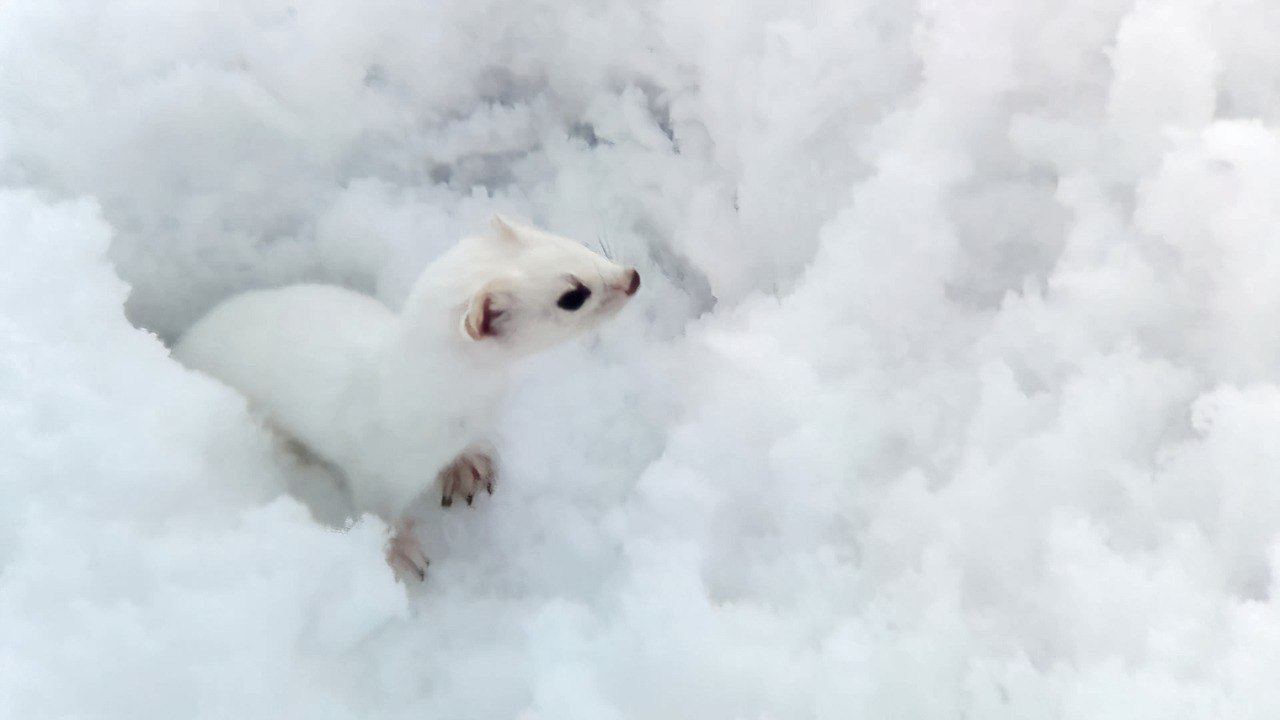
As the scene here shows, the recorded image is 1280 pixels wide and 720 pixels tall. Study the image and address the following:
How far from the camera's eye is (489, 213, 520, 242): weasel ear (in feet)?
3.17

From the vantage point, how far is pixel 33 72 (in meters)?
1.16

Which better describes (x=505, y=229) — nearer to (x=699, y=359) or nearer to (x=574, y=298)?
(x=574, y=298)

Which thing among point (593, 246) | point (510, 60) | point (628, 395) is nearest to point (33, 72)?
point (510, 60)

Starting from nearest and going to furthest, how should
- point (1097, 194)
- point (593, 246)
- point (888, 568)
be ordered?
1. point (888, 568)
2. point (1097, 194)
3. point (593, 246)

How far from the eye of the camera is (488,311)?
2.97 feet

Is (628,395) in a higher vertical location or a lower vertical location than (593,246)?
lower

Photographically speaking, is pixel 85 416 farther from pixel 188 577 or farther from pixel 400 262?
pixel 400 262

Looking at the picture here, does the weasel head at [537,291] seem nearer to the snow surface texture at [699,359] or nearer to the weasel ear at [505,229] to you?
the weasel ear at [505,229]

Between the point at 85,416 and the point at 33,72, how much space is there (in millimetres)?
578

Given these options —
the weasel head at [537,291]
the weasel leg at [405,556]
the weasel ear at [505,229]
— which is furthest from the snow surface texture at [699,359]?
the weasel ear at [505,229]

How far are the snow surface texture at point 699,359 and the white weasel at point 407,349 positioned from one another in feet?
0.24

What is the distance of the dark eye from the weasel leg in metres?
0.39

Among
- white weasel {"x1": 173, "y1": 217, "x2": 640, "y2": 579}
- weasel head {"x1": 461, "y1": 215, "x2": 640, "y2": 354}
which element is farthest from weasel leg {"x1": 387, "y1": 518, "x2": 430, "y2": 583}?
weasel head {"x1": 461, "y1": 215, "x2": 640, "y2": 354}

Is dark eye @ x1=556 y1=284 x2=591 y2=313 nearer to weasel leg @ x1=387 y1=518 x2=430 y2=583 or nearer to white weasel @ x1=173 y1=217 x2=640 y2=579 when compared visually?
white weasel @ x1=173 y1=217 x2=640 y2=579
